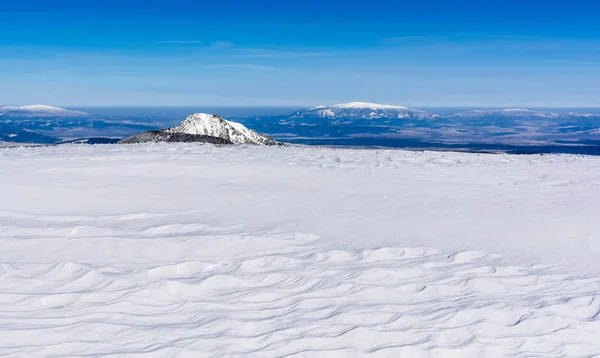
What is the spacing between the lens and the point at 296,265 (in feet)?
25.4

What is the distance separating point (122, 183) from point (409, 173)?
26.7 feet

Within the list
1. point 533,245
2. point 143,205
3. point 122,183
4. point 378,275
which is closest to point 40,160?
point 122,183

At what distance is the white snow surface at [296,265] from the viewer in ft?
17.9

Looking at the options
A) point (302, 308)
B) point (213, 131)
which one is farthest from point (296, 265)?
A: point (213, 131)

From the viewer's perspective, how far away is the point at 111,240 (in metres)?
8.81

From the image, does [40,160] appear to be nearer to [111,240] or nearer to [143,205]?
[143,205]

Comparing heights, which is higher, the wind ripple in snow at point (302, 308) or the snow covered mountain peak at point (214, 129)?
the snow covered mountain peak at point (214, 129)

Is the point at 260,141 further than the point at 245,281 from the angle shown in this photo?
Yes

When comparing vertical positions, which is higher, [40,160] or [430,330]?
[40,160]

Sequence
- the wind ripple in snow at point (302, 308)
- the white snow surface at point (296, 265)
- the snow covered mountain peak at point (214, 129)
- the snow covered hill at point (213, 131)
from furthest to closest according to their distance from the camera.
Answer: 1. the snow covered mountain peak at point (214, 129)
2. the snow covered hill at point (213, 131)
3. the white snow surface at point (296, 265)
4. the wind ripple in snow at point (302, 308)

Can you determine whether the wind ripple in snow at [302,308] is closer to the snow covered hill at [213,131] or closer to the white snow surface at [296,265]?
the white snow surface at [296,265]

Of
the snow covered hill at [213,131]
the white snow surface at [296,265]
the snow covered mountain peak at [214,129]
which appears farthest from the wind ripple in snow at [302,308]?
the snow covered mountain peak at [214,129]

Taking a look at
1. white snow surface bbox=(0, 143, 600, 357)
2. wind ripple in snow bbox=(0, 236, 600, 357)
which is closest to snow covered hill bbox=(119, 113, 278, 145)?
white snow surface bbox=(0, 143, 600, 357)

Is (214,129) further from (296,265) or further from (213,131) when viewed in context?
(296,265)
